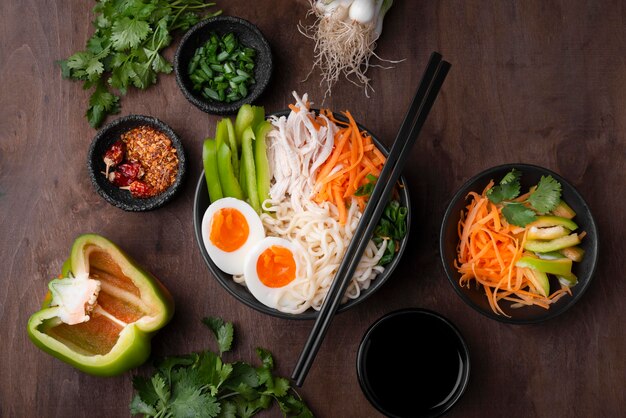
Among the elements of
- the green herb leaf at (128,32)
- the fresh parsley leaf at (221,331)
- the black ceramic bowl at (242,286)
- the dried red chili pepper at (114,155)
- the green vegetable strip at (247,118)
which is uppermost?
the green herb leaf at (128,32)

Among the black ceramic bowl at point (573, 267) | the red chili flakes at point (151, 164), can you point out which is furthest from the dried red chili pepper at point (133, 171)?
the black ceramic bowl at point (573, 267)

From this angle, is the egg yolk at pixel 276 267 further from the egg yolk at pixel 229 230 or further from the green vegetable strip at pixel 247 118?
the green vegetable strip at pixel 247 118

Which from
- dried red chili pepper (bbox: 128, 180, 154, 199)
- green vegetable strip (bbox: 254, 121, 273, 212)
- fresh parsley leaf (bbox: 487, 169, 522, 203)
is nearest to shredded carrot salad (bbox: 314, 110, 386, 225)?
green vegetable strip (bbox: 254, 121, 273, 212)

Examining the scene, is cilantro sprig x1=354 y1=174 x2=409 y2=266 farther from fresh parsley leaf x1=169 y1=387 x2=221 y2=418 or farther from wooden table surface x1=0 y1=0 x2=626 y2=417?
fresh parsley leaf x1=169 y1=387 x2=221 y2=418

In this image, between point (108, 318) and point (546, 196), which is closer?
point (546, 196)

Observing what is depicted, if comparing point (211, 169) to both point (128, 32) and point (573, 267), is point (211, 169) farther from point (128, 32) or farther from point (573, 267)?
point (573, 267)

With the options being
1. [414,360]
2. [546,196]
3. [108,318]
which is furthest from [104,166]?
Result: [546,196]

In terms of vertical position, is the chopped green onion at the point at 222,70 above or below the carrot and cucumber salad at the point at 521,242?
above
